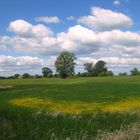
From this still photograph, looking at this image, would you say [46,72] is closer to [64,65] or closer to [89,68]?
[89,68]

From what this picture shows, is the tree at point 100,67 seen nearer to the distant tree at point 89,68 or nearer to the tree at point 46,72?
the distant tree at point 89,68

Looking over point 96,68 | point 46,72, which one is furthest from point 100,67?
point 46,72

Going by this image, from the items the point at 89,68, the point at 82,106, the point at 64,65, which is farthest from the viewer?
the point at 89,68

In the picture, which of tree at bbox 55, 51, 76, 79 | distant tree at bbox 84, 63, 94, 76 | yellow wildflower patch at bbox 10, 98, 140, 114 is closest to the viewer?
yellow wildflower patch at bbox 10, 98, 140, 114

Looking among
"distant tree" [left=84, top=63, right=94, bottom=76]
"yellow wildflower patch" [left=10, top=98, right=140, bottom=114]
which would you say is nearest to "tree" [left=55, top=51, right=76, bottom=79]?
"distant tree" [left=84, top=63, right=94, bottom=76]

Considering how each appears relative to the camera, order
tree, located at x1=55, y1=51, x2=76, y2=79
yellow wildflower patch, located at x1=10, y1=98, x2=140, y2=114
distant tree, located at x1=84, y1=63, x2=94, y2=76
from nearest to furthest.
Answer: yellow wildflower patch, located at x1=10, y1=98, x2=140, y2=114, tree, located at x1=55, y1=51, x2=76, y2=79, distant tree, located at x1=84, y1=63, x2=94, y2=76

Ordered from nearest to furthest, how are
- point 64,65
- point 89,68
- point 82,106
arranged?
point 82,106 → point 64,65 → point 89,68

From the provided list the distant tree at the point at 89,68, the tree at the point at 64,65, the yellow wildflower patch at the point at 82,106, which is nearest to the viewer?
the yellow wildflower patch at the point at 82,106

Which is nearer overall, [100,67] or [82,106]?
[82,106]

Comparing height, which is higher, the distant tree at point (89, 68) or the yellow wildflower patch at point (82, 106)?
the distant tree at point (89, 68)

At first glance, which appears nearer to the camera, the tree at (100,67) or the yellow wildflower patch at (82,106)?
the yellow wildflower patch at (82,106)

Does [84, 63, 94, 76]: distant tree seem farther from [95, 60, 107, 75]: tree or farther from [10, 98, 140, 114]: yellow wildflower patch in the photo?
[10, 98, 140, 114]: yellow wildflower patch

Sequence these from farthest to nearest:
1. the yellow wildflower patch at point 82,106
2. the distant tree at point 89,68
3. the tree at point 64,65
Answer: the distant tree at point 89,68 < the tree at point 64,65 < the yellow wildflower patch at point 82,106

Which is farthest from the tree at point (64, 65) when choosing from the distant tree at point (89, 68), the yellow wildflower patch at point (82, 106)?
the yellow wildflower patch at point (82, 106)
